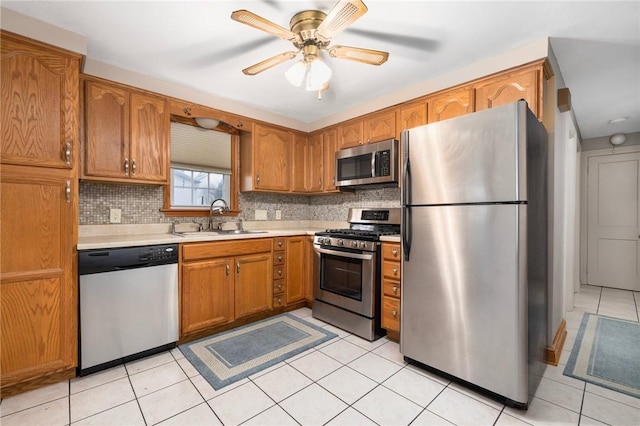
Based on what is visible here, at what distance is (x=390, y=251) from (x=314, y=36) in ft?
5.59

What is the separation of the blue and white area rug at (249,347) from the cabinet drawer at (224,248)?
71 cm

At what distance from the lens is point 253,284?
9.63ft

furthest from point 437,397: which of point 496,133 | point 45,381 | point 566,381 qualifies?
point 45,381

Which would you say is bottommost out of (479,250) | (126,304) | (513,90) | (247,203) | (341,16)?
(126,304)

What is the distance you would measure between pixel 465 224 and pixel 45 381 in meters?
2.82

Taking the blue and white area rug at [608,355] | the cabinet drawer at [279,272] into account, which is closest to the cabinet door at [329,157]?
the cabinet drawer at [279,272]

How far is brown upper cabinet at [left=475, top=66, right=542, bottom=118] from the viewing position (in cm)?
208

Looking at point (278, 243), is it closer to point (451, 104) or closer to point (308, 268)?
point (308, 268)

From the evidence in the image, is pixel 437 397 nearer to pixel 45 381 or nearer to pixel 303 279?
pixel 303 279

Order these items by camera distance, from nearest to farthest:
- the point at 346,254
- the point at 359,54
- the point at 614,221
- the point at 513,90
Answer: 1. the point at 359,54
2. the point at 513,90
3. the point at 346,254
4. the point at 614,221

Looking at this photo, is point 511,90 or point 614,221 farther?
point 614,221

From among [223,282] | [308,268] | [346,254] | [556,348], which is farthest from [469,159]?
[223,282]

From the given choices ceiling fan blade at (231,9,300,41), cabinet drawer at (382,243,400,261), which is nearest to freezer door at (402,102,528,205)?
cabinet drawer at (382,243,400,261)

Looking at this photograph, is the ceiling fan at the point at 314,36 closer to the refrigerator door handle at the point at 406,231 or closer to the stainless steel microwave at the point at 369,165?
the refrigerator door handle at the point at 406,231
